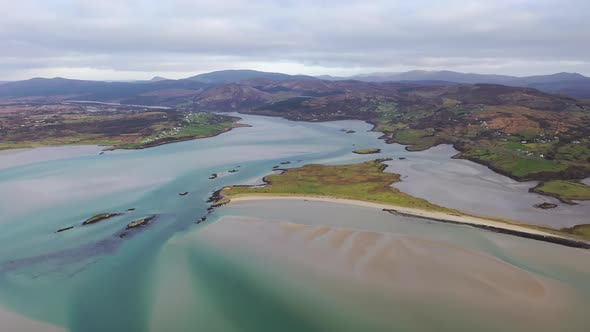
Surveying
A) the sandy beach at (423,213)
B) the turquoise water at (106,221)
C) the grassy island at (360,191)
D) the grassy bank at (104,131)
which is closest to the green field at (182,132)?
the grassy bank at (104,131)

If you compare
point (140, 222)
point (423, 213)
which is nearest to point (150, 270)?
point (140, 222)

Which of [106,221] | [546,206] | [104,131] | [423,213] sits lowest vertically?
[546,206]

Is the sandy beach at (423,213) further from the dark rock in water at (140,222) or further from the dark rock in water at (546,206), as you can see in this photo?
the dark rock in water at (140,222)

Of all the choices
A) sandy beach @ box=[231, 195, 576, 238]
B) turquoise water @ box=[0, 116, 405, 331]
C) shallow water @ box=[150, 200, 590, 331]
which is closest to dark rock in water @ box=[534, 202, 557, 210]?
sandy beach @ box=[231, 195, 576, 238]

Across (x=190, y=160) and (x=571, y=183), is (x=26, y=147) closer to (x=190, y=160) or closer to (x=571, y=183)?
(x=190, y=160)

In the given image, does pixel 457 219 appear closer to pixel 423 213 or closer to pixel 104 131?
pixel 423 213

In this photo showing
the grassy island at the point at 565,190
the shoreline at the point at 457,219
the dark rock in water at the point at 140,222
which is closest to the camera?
the shoreline at the point at 457,219
